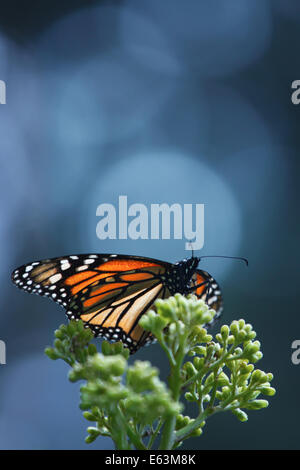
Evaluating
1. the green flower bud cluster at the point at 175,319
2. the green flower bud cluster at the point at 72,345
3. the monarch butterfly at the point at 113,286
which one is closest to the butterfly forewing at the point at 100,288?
the monarch butterfly at the point at 113,286

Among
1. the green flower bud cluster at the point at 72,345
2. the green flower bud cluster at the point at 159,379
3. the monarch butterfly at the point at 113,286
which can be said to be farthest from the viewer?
the monarch butterfly at the point at 113,286

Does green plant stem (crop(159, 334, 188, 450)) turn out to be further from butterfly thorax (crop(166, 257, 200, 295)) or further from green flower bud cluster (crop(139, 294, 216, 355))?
butterfly thorax (crop(166, 257, 200, 295))

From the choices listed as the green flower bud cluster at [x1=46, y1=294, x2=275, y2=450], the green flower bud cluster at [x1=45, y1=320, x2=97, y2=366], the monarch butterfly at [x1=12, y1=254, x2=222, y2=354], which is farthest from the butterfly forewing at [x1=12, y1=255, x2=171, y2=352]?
the green flower bud cluster at [x1=46, y1=294, x2=275, y2=450]

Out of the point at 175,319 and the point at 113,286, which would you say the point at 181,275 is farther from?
the point at 175,319

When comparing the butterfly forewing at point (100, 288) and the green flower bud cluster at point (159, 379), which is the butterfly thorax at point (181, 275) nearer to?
the butterfly forewing at point (100, 288)

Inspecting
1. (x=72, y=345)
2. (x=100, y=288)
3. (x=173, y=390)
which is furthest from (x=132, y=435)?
(x=100, y=288)
